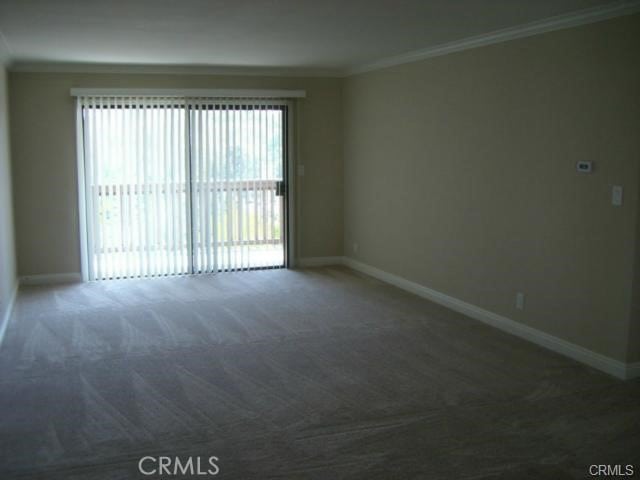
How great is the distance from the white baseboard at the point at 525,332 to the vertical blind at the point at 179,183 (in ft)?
6.20

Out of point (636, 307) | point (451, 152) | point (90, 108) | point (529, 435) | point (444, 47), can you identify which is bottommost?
point (529, 435)

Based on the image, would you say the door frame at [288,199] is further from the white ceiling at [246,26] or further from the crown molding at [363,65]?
the white ceiling at [246,26]

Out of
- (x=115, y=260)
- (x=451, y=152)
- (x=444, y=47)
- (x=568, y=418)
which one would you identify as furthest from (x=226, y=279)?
(x=568, y=418)

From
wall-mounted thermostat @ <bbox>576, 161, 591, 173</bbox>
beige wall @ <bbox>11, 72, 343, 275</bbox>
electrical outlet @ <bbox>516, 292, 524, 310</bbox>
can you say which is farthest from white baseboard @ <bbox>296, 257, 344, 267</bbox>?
wall-mounted thermostat @ <bbox>576, 161, 591, 173</bbox>

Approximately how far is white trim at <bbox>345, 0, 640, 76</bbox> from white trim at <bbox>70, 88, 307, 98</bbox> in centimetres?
139

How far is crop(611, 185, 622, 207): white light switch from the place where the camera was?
14.5 feet

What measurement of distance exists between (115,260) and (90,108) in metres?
1.79

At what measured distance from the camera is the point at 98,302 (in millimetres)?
6703

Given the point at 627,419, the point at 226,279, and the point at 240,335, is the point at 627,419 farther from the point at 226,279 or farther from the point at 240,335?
the point at 226,279

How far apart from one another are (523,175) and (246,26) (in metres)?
2.50

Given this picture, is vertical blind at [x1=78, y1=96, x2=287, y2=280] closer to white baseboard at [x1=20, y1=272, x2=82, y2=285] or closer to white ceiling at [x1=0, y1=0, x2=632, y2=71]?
white baseboard at [x1=20, y1=272, x2=82, y2=285]

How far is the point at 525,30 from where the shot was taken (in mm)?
5141

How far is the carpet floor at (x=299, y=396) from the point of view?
340cm

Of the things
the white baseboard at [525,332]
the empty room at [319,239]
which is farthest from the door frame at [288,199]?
the white baseboard at [525,332]
